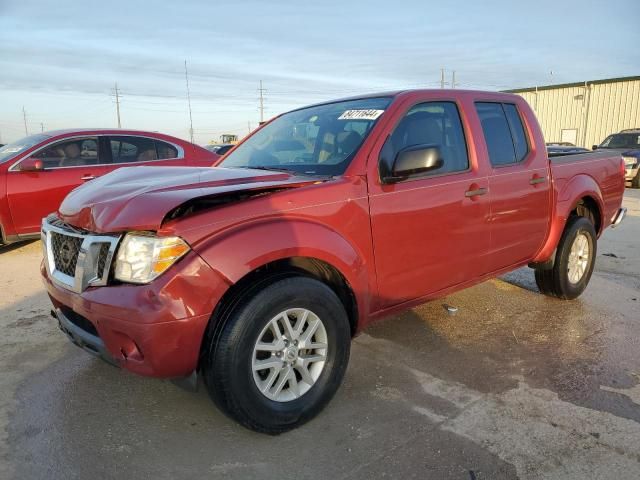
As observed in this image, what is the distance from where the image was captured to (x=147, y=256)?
2338mm

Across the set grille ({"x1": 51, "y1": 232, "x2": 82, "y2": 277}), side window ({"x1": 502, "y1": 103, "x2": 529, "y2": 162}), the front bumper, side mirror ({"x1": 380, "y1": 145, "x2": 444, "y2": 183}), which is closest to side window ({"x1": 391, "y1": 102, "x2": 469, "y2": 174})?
side mirror ({"x1": 380, "y1": 145, "x2": 444, "y2": 183})

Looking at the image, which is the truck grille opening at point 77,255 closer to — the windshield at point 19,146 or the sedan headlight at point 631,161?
the windshield at point 19,146

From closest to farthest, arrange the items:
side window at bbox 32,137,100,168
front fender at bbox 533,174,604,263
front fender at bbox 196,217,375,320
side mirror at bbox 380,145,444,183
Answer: front fender at bbox 196,217,375,320
side mirror at bbox 380,145,444,183
front fender at bbox 533,174,604,263
side window at bbox 32,137,100,168

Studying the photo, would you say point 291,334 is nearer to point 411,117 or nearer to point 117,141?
point 411,117

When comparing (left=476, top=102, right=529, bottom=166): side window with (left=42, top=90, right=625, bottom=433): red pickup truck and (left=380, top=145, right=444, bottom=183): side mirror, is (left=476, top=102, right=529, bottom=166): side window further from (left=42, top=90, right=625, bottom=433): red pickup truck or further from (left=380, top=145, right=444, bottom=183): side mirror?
(left=380, top=145, right=444, bottom=183): side mirror

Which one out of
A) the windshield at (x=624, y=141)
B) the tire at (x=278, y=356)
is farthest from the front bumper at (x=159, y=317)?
the windshield at (x=624, y=141)

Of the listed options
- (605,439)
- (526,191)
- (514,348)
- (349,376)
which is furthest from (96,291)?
(526,191)

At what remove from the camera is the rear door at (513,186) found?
3881mm

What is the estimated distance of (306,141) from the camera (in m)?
3.60

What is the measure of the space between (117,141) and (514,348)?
19.4 feet

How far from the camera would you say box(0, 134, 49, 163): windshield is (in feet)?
21.8

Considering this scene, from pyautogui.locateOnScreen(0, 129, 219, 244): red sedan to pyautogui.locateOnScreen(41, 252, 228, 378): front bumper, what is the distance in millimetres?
4842

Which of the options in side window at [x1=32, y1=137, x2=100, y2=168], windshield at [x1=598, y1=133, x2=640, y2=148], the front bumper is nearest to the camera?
the front bumper

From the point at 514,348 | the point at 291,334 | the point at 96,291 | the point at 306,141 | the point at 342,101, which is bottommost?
the point at 514,348
